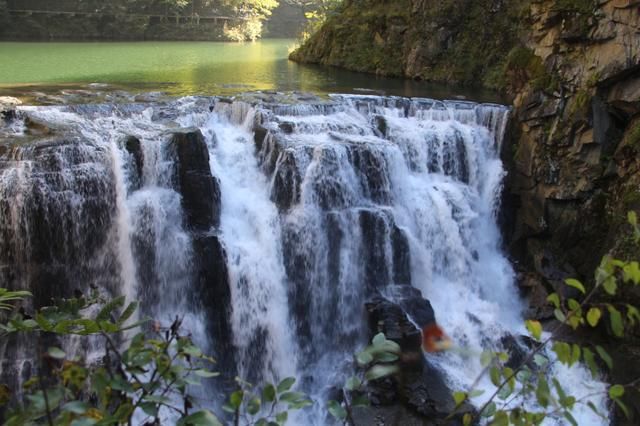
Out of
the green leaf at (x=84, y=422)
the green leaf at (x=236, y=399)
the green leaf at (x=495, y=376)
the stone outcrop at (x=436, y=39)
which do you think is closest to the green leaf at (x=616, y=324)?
the green leaf at (x=495, y=376)

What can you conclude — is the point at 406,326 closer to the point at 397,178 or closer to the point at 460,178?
the point at 397,178

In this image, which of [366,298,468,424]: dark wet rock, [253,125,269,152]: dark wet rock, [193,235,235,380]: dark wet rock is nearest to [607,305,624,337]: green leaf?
[366,298,468,424]: dark wet rock

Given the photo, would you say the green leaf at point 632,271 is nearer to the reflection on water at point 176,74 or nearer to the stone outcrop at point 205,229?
the stone outcrop at point 205,229

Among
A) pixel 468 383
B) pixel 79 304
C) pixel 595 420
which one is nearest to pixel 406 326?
pixel 468 383

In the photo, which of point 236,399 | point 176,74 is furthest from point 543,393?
point 176,74

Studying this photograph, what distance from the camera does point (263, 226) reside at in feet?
31.3

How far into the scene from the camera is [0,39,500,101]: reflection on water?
1490 centimetres

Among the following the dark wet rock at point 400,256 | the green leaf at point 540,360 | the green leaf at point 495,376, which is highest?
the green leaf at point 540,360

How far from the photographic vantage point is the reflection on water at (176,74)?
1490 cm

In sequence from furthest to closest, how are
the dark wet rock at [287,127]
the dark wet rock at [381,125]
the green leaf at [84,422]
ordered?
the dark wet rock at [381,125] < the dark wet rock at [287,127] < the green leaf at [84,422]

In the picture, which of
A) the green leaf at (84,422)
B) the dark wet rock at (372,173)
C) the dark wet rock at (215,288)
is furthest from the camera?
the dark wet rock at (372,173)

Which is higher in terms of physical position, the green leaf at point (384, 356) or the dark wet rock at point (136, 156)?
the green leaf at point (384, 356)

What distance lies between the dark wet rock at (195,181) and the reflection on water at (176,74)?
4529 millimetres

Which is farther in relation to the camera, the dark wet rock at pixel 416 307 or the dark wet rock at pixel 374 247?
the dark wet rock at pixel 374 247
